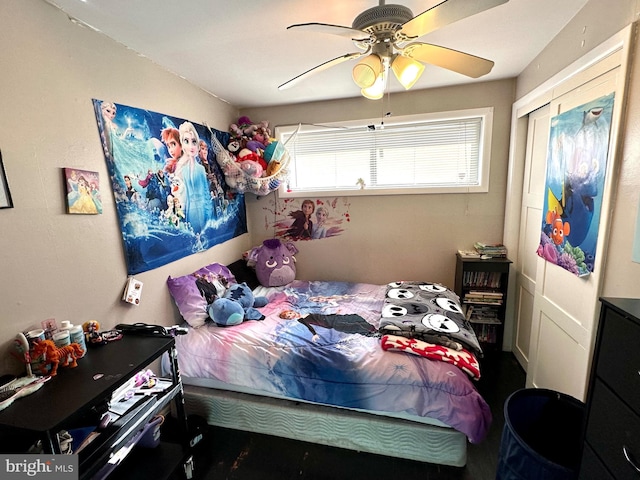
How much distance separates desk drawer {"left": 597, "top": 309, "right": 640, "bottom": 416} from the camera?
0.76 metres

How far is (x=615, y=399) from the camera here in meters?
0.81

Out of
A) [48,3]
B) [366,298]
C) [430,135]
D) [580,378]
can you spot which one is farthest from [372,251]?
[48,3]

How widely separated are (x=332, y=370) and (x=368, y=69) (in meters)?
1.53

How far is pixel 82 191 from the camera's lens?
1473 millimetres

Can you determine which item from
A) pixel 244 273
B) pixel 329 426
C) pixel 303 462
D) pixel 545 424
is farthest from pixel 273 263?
pixel 545 424

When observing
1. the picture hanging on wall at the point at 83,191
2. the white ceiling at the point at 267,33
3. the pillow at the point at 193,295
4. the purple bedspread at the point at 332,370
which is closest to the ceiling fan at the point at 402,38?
the white ceiling at the point at 267,33

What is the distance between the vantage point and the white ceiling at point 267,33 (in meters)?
1.38

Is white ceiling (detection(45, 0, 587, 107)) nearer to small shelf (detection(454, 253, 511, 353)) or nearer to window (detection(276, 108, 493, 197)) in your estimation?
window (detection(276, 108, 493, 197))

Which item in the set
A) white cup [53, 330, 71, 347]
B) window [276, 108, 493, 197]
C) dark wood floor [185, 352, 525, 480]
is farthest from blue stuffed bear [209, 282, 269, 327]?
window [276, 108, 493, 197]

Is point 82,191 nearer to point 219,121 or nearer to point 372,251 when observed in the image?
point 219,121

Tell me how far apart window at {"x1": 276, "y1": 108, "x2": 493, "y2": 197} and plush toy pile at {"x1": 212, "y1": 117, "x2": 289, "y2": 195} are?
0.94 ft

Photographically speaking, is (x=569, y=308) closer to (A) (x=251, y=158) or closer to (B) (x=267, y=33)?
(B) (x=267, y=33)

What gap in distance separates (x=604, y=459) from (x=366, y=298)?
173 cm

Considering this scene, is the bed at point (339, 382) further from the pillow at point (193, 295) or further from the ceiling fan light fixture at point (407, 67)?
Answer: the ceiling fan light fixture at point (407, 67)
